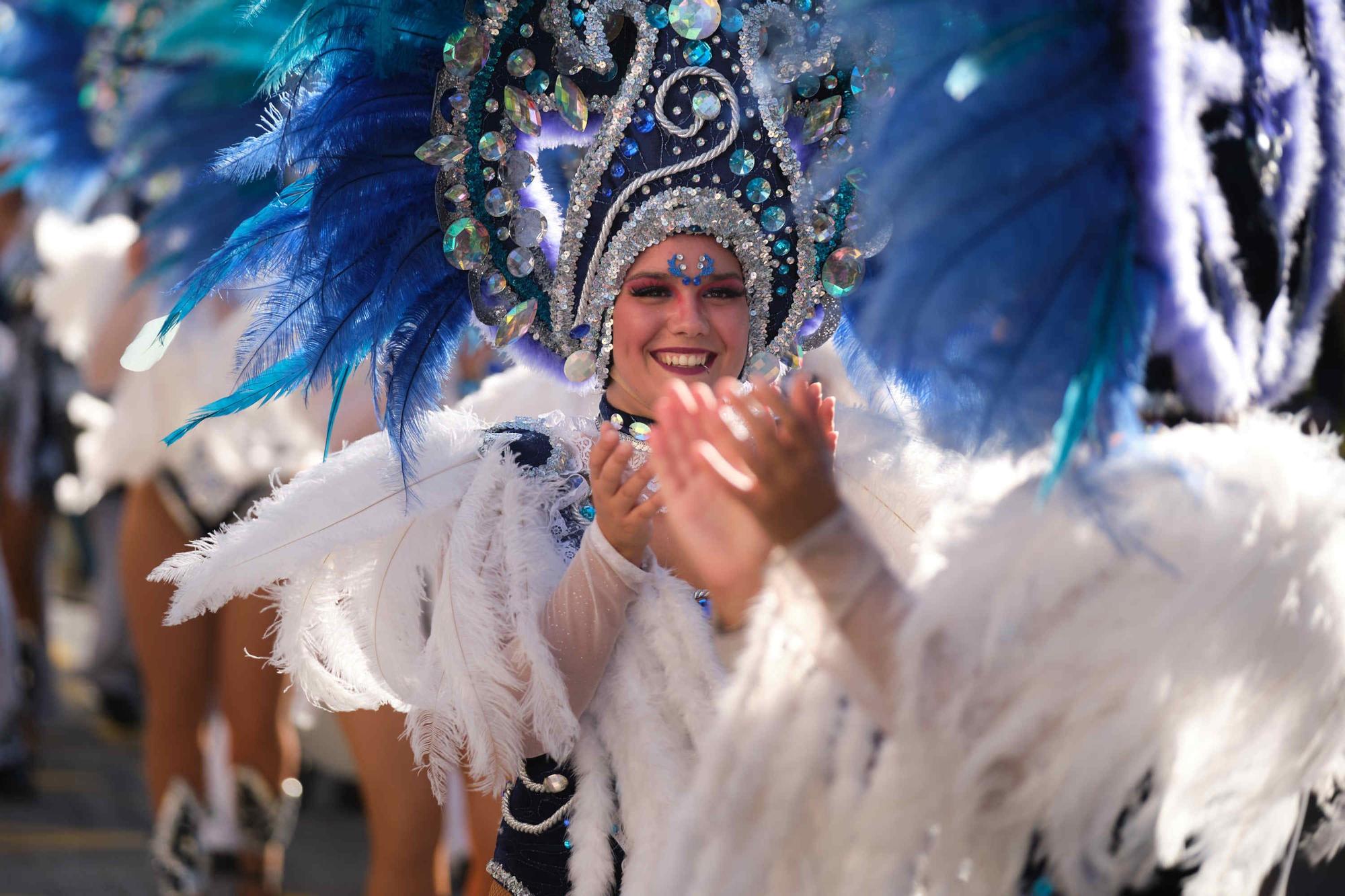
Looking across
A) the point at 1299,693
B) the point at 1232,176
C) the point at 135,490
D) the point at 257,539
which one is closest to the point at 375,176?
the point at 257,539

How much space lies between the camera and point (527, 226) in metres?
2.19

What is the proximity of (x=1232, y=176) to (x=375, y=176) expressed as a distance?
1335 millimetres

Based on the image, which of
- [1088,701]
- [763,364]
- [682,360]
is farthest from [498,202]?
[1088,701]

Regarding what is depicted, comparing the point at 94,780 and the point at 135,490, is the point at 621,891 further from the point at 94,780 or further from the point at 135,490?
the point at 94,780

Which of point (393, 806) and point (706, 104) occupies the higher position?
point (706, 104)

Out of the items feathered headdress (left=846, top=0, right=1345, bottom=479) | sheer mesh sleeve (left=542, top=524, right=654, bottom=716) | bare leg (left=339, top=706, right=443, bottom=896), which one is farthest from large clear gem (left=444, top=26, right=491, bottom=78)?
bare leg (left=339, top=706, right=443, bottom=896)

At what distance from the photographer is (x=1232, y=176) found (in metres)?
1.45

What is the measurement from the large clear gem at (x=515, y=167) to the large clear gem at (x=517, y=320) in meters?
0.20

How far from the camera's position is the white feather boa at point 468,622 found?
194 centimetres

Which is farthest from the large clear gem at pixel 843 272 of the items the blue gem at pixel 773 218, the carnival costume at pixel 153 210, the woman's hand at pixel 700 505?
the carnival costume at pixel 153 210

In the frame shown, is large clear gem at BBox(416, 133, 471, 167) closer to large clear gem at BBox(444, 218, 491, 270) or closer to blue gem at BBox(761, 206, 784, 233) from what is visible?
large clear gem at BBox(444, 218, 491, 270)

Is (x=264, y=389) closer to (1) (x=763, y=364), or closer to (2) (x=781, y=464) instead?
(1) (x=763, y=364)

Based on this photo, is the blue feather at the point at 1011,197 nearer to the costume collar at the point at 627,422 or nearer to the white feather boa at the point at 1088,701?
the white feather boa at the point at 1088,701

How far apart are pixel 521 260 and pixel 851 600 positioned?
3.25 ft
